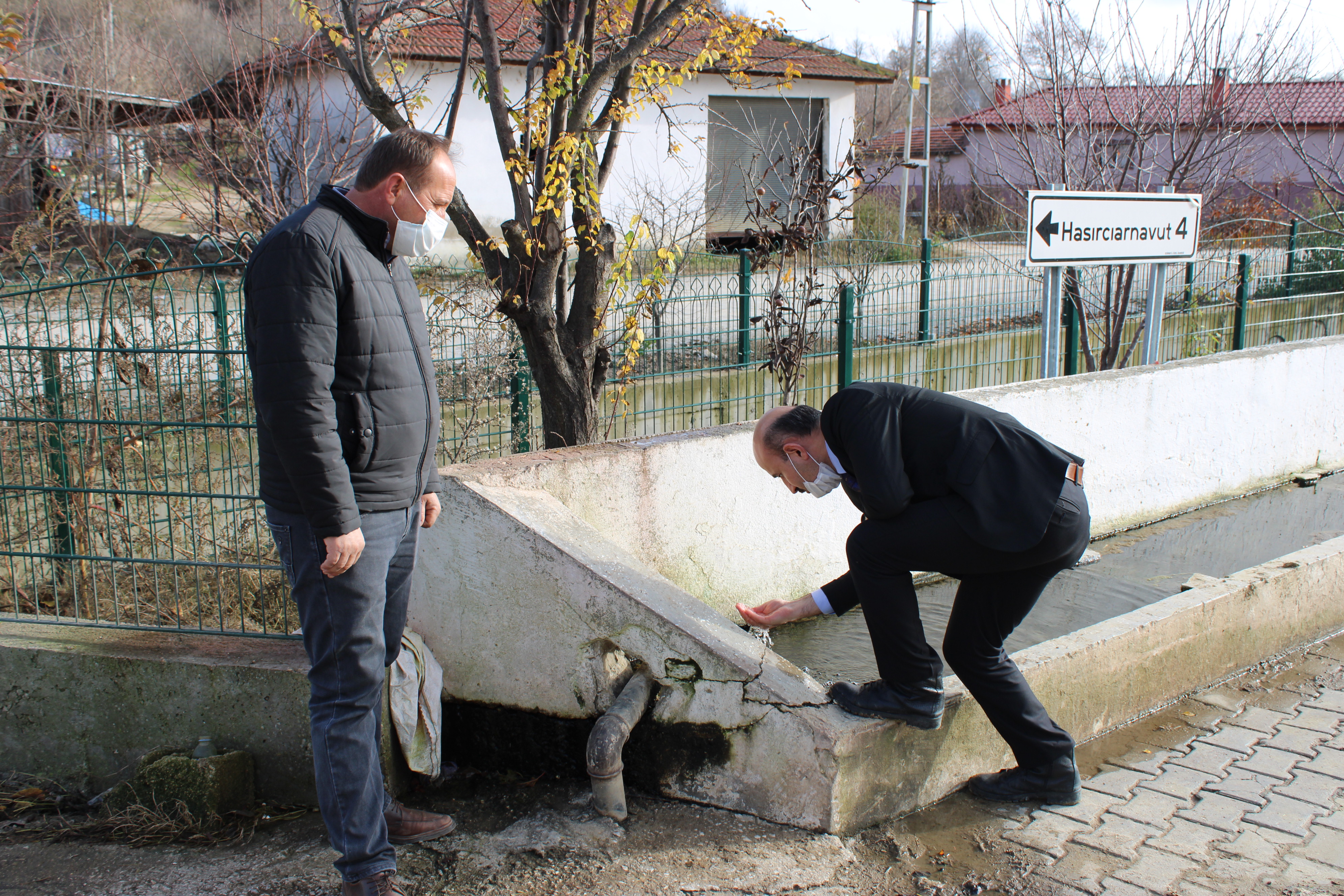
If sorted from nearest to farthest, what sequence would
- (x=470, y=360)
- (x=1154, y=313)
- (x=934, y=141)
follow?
(x=470, y=360) < (x=1154, y=313) < (x=934, y=141)

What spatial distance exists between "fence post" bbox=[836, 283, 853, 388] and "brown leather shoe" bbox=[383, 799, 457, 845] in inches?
164

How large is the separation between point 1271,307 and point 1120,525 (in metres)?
5.89

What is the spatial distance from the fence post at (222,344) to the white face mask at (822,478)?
1.82m

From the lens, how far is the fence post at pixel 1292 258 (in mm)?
10906

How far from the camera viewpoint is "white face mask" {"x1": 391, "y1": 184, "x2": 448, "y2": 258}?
257 centimetres

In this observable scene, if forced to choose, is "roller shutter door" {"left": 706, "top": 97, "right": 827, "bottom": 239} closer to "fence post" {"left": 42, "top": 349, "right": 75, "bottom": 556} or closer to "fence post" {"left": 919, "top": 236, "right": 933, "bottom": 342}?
"fence post" {"left": 919, "top": 236, "right": 933, "bottom": 342}

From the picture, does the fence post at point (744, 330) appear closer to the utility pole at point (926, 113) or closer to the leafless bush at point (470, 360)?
the leafless bush at point (470, 360)

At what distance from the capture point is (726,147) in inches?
822

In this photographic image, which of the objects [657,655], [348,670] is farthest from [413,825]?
[657,655]

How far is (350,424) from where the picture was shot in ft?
8.04

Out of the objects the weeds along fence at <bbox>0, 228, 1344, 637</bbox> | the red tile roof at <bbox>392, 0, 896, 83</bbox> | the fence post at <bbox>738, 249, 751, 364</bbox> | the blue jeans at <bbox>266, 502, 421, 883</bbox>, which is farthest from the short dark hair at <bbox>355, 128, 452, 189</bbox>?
the fence post at <bbox>738, 249, 751, 364</bbox>

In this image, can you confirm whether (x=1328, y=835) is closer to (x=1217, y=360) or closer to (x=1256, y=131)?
(x=1217, y=360)

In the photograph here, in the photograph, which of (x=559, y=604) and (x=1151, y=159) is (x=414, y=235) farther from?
(x=1151, y=159)

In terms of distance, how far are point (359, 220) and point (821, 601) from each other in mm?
1776
